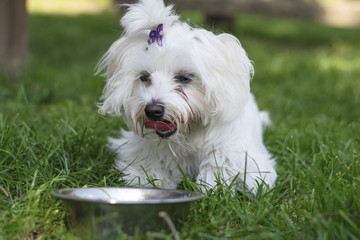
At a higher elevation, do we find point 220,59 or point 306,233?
point 220,59

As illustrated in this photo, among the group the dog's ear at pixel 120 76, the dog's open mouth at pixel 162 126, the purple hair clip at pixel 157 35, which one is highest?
the purple hair clip at pixel 157 35

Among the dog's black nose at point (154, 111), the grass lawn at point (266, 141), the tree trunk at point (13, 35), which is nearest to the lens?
the grass lawn at point (266, 141)

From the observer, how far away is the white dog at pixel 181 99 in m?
2.47

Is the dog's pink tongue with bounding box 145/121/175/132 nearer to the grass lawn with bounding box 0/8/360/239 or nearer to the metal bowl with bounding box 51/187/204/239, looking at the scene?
the grass lawn with bounding box 0/8/360/239

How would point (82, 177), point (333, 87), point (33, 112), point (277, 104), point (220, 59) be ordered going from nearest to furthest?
point (220, 59) < point (82, 177) < point (33, 112) < point (277, 104) < point (333, 87)

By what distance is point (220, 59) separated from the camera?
8.31ft

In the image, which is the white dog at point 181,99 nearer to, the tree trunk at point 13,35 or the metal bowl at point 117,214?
the metal bowl at point 117,214

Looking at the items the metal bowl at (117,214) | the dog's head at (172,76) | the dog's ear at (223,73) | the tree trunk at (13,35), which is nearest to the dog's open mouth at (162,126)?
the dog's head at (172,76)

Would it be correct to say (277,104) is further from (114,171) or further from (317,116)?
(114,171)

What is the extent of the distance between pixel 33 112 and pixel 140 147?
1262 mm

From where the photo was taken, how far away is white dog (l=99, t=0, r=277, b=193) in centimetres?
247

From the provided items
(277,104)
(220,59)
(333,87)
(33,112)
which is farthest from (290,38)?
(220,59)

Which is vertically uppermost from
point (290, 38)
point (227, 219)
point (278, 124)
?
point (290, 38)

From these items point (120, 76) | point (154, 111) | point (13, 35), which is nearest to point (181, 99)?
point (154, 111)
